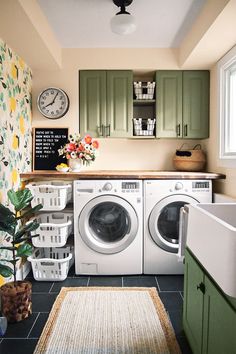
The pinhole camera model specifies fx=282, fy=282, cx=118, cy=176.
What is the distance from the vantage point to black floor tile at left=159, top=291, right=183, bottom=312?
2193 millimetres

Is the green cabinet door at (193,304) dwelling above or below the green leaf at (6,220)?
below

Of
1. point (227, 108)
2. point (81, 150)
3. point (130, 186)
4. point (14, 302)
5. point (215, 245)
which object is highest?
point (227, 108)

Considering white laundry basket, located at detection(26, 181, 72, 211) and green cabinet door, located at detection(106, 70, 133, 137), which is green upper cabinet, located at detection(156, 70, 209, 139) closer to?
green cabinet door, located at detection(106, 70, 133, 137)

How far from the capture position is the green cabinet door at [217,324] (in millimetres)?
1018

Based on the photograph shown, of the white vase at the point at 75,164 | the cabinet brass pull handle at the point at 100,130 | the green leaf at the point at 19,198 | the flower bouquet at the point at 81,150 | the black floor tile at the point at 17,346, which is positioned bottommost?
the black floor tile at the point at 17,346

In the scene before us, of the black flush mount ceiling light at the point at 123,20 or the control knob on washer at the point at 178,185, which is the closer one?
the black flush mount ceiling light at the point at 123,20

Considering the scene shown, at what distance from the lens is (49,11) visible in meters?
2.37

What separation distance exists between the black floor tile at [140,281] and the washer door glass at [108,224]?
0.30 metres

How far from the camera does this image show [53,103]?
10.7ft

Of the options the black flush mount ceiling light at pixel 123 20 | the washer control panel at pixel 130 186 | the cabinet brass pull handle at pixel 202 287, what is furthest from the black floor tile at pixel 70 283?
the black flush mount ceiling light at pixel 123 20

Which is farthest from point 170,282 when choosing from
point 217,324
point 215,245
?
point 215,245

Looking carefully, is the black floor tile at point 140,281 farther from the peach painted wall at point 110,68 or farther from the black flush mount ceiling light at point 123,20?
the black flush mount ceiling light at point 123,20

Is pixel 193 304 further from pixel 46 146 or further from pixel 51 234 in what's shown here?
pixel 46 146

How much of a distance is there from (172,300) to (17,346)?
1.21 m
